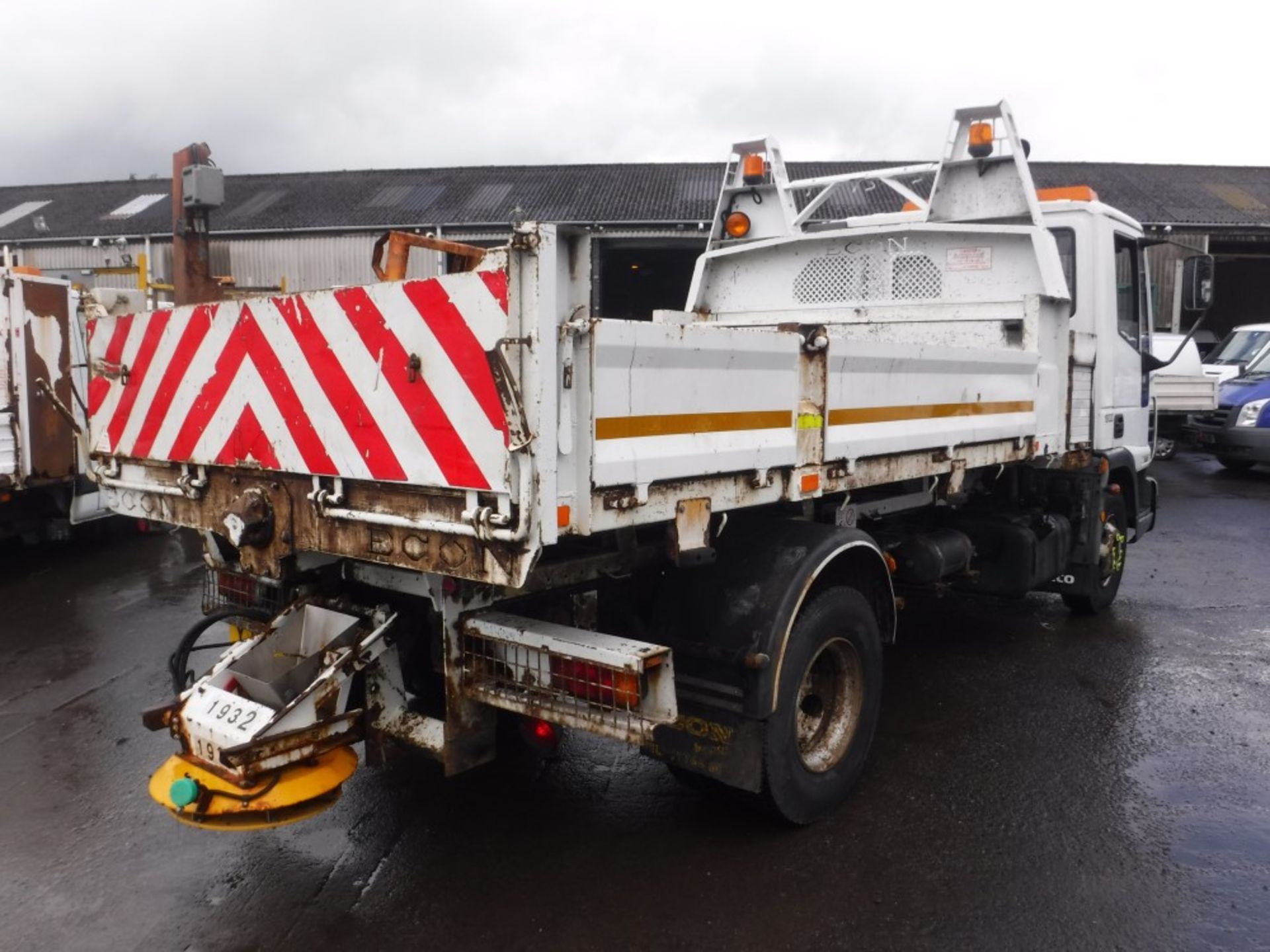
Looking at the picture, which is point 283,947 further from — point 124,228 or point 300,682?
point 124,228

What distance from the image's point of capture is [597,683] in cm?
294

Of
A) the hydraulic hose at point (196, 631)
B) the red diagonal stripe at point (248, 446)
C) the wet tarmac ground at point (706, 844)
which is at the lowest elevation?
the wet tarmac ground at point (706, 844)

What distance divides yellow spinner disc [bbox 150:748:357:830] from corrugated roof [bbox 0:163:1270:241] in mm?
17059

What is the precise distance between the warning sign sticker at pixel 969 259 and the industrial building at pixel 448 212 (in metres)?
13.4

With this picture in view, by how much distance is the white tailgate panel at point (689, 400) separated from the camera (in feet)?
8.83

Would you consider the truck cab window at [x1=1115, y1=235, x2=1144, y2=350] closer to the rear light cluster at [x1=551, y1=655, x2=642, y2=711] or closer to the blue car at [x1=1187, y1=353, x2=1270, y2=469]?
the rear light cluster at [x1=551, y1=655, x2=642, y2=711]

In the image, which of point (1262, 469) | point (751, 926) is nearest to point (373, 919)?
point (751, 926)

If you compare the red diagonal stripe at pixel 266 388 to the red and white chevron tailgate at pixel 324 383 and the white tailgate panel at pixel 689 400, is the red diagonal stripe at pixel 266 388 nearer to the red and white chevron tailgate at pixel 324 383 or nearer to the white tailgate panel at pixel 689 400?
the red and white chevron tailgate at pixel 324 383

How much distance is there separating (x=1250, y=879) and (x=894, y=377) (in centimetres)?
221

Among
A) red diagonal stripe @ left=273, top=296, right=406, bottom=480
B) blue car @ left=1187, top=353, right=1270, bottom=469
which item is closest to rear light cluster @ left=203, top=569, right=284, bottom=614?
red diagonal stripe @ left=273, top=296, right=406, bottom=480

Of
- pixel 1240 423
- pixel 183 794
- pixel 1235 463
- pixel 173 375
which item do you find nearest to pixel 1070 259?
pixel 173 375

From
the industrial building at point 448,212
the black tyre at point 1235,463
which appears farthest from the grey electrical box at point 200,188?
the black tyre at point 1235,463

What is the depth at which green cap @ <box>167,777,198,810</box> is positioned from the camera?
293cm

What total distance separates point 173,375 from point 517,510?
1.88 m
